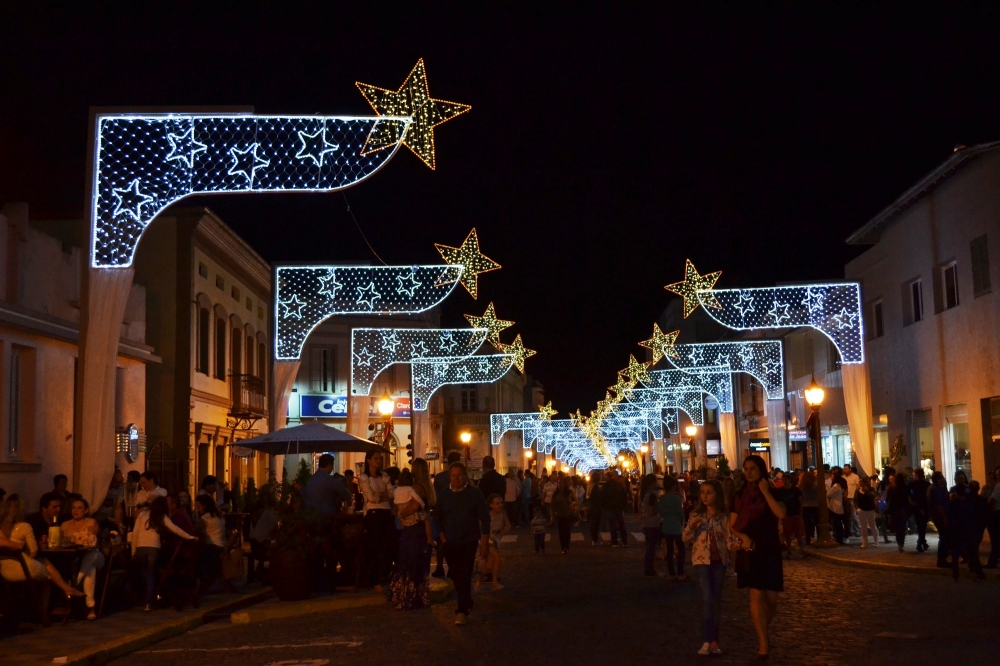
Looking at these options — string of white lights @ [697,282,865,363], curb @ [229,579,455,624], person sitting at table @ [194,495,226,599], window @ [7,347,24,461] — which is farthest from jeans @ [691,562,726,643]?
string of white lights @ [697,282,865,363]

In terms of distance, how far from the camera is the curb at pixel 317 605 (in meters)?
13.8

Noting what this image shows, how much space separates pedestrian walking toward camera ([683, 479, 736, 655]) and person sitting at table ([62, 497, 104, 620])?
283 inches

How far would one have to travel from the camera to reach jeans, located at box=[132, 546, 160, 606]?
47.5 feet

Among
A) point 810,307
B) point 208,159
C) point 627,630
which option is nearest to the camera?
point 627,630

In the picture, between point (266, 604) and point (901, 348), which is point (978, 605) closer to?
point (266, 604)

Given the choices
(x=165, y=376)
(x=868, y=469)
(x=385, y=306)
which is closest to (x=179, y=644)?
(x=385, y=306)

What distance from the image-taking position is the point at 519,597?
617 inches

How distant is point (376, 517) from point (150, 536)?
127 inches

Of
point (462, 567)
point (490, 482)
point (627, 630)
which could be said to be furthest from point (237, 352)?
point (627, 630)

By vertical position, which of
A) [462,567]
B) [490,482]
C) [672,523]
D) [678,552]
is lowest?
[678,552]

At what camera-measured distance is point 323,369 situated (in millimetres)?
55031

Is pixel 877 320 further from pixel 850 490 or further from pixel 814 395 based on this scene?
pixel 814 395

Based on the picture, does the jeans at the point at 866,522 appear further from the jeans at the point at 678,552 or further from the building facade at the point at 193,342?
the building facade at the point at 193,342

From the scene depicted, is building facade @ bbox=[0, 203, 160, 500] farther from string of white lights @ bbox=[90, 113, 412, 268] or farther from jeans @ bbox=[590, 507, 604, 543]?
jeans @ bbox=[590, 507, 604, 543]
